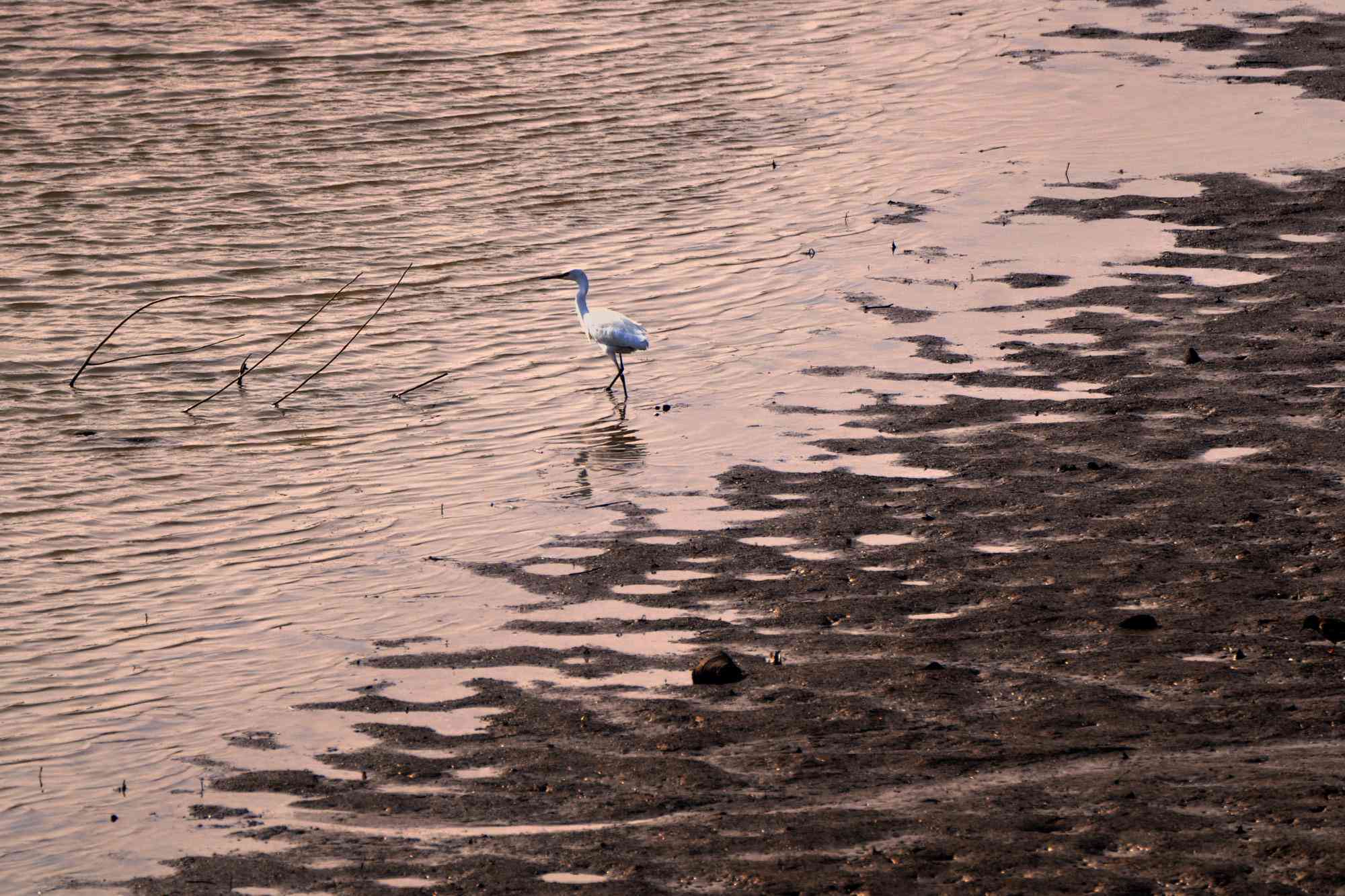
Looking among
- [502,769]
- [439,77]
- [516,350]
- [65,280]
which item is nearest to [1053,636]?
[502,769]

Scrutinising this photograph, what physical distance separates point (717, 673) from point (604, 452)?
310 cm

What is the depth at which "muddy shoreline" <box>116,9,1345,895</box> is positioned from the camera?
187 inches

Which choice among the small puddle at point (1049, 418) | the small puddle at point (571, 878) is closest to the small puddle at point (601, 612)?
the small puddle at point (571, 878)

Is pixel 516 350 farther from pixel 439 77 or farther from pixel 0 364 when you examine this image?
pixel 439 77

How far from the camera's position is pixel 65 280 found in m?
12.0

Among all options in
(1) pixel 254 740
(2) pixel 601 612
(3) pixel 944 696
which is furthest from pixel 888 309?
(1) pixel 254 740

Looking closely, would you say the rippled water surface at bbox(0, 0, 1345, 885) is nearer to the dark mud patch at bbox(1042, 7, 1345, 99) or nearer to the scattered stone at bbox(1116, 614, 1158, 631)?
the dark mud patch at bbox(1042, 7, 1345, 99)

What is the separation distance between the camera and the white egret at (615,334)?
9805 millimetres

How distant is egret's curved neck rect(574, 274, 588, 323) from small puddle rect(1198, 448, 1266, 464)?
411 centimetres

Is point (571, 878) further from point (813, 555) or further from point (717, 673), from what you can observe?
point (813, 555)

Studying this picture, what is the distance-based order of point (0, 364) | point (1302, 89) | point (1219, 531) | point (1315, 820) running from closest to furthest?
point (1315, 820) < point (1219, 531) < point (0, 364) < point (1302, 89)

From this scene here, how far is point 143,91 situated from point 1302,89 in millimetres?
11385

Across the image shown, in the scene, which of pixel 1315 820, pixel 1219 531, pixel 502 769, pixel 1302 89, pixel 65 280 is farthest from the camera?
→ pixel 1302 89

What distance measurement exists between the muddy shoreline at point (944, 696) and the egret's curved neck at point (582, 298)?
8.25 feet
